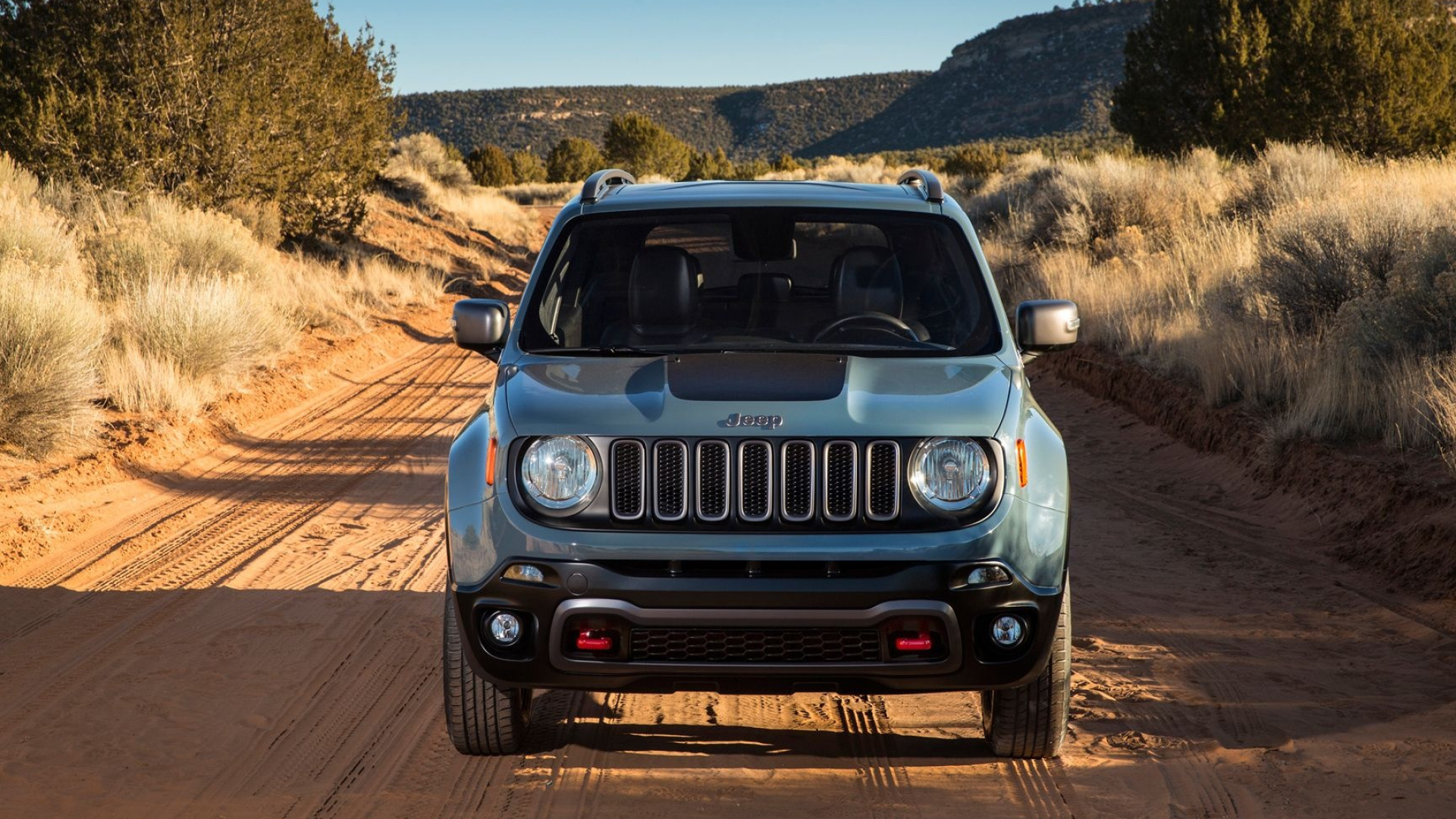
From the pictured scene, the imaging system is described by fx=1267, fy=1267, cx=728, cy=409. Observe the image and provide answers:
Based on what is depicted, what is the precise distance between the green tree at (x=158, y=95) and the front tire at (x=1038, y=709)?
53.6 feet

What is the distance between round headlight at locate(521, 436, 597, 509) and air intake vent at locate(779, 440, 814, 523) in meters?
0.56

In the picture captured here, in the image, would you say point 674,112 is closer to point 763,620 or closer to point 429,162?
point 429,162

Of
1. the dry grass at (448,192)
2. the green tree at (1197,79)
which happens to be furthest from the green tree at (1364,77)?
the dry grass at (448,192)

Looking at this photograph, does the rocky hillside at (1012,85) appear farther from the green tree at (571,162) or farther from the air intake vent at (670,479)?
the air intake vent at (670,479)

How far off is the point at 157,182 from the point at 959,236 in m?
16.0

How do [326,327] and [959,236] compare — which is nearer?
[959,236]

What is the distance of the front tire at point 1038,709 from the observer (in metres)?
4.02

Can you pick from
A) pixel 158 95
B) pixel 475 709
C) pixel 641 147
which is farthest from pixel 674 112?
pixel 475 709

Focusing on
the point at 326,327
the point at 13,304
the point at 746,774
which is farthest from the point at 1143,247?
the point at 746,774

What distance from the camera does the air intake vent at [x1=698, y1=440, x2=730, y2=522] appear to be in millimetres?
3670

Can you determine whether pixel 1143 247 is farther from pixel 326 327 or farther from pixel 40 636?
pixel 40 636

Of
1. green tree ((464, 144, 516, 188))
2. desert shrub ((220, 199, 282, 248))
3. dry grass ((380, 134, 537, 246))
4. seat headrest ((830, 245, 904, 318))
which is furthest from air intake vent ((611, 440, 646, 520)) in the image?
green tree ((464, 144, 516, 188))

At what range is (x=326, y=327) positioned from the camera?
16594 millimetres

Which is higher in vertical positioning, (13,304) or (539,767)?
(13,304)
